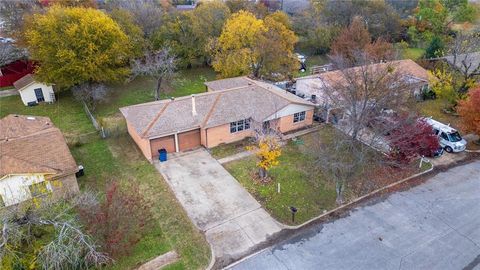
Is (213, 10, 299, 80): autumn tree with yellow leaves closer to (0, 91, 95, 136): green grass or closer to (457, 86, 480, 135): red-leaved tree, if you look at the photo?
(0, 91, 95, 136): green grass

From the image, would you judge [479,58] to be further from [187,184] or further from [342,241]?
[187,184]

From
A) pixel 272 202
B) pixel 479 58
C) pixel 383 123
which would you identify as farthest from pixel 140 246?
pixel 479 58

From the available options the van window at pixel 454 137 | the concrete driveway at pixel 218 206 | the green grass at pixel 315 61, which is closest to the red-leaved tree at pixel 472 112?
the van window at pixel 454 137

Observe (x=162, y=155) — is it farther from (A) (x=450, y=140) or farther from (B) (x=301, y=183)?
(A) (x=450, y=140)

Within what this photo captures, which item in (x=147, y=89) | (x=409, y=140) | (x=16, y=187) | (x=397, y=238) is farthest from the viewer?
(x=147, y=89)

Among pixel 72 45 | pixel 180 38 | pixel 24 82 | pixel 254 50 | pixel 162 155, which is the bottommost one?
pixel 162 155

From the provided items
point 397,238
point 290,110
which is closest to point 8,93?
point 290,110
